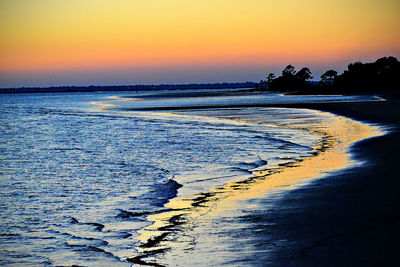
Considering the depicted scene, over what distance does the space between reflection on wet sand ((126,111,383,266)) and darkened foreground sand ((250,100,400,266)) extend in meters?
0.85

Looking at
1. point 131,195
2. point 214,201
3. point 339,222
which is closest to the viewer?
point 339,222

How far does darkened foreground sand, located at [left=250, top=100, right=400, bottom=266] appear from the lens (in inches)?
267

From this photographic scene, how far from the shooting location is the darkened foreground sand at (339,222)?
267 inches

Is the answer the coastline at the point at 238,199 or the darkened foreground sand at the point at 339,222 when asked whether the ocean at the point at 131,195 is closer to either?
the coastline at the point at 238,199

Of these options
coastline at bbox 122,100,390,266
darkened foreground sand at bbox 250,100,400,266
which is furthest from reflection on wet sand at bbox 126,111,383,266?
darkened foreground sand at bbox 250,100,400,266

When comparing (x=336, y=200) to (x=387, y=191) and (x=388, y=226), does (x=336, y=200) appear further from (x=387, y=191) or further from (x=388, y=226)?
(x=388, y=226)

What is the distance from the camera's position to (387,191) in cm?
1112

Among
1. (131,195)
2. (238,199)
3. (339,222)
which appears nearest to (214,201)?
(238,199)

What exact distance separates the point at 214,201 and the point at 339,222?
11.4ft

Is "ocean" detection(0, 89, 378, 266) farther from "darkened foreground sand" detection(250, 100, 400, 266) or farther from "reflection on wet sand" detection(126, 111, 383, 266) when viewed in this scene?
"darkened foreground sand" detection(250, 100, 400, 266)

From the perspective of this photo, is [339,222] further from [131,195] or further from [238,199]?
[131,195]

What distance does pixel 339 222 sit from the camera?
866cm

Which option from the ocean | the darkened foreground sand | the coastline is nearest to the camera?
the darkened foreground sand

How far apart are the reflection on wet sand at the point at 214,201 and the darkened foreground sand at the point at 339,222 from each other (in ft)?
2.80
